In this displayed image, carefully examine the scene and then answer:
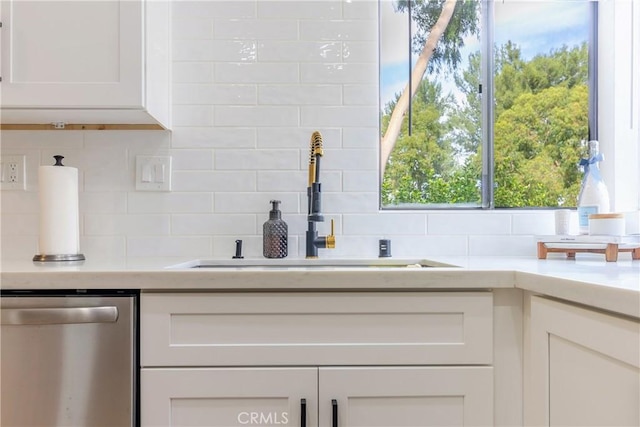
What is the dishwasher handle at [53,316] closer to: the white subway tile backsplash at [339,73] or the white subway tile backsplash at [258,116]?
the white subway tile backsplash at [258,116]

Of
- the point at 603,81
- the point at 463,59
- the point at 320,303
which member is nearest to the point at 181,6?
the point at 463,59

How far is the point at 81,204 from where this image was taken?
5.06ft

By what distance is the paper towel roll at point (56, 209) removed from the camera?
48.3 inches

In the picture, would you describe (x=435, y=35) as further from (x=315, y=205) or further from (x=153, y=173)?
(x=153, y=173)

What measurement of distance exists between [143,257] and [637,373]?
54.0 inches

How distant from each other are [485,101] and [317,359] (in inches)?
48.3

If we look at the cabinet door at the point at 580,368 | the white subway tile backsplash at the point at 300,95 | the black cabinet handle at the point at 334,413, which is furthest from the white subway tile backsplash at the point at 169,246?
the cabinet door at the point at 580,368

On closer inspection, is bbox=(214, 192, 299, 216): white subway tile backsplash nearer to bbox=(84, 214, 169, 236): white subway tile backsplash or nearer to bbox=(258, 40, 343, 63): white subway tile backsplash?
bbox=(84, 214, 169, 236): white subway tile backsplash

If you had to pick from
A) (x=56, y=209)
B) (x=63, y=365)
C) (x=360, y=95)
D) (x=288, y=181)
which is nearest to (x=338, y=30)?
(x=360, y=95)

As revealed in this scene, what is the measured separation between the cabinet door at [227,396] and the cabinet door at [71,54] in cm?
80

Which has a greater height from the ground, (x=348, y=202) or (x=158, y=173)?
(x=158, y=173)

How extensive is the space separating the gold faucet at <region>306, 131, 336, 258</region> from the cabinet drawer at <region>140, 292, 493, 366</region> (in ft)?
1.54

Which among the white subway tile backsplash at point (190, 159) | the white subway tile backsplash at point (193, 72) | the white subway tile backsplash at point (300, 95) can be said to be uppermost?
the white subway tile backsplash at point (193, 72)

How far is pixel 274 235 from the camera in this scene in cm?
148
